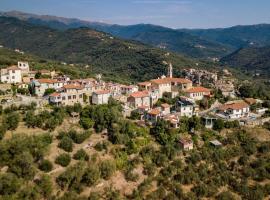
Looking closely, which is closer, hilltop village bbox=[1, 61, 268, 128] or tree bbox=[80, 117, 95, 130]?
tree bbox=[80, 117, 95, 130]

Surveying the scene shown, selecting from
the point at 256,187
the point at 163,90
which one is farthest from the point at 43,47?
the point at 256,187

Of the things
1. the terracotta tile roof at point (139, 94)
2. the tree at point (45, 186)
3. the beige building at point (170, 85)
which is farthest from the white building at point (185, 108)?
the tree at point (45, 186)

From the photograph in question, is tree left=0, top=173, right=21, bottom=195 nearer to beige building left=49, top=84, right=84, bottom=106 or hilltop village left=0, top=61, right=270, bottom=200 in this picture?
hilltop village left=0, top=61, right=270, bottom=200

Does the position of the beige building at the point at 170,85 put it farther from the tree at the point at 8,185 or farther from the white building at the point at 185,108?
the tree at the point at 8,185

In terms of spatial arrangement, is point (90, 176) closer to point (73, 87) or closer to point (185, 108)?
point (73, 87)

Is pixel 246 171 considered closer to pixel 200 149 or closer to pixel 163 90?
pixel 200 149

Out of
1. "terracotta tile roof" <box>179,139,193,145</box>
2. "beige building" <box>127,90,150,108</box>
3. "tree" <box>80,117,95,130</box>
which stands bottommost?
"terracotta tile roof" <box>179,139,193,145</box>

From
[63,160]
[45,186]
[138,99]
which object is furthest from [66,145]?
[138,99]

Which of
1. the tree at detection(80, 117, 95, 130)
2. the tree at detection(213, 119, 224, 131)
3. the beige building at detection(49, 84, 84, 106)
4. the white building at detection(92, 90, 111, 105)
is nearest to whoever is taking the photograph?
the tree at detection(80, 117, 95, 130)

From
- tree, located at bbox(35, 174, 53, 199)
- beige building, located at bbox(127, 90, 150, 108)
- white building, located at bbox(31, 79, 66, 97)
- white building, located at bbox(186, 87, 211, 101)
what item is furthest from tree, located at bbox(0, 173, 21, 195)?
white building, located at bbox(186, 87, 211, 101)
